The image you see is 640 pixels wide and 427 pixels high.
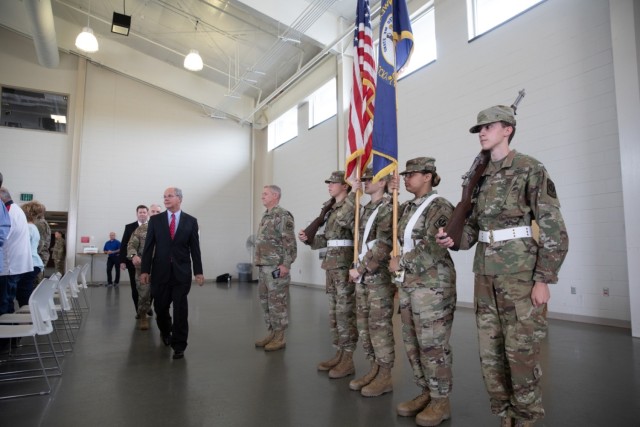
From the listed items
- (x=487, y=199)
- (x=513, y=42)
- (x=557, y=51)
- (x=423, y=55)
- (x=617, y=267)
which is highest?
(x=423, y=55)

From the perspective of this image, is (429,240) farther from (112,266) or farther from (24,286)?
(112,266)

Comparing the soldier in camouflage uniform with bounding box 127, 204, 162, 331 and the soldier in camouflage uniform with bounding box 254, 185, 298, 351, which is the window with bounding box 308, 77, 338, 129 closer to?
the soldier in camouflage uniform with bounding box 127, 204, 162, 331

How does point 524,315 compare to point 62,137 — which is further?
point 62,137

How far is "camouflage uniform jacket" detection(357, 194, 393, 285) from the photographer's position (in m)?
2.55

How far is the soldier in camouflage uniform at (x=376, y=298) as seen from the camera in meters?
2.54

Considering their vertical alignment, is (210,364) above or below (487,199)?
below

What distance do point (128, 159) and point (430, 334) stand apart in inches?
456

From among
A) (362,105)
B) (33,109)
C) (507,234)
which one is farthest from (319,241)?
(33,109)

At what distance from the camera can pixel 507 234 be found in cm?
187

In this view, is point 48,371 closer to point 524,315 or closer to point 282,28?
point 524,315

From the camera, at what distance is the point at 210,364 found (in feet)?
11.0

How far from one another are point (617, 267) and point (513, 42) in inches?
131

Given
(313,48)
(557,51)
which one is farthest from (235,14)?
(557,51)

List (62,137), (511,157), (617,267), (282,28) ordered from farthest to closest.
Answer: (62,137) → (282,28) → (617,267) → (511,157)
